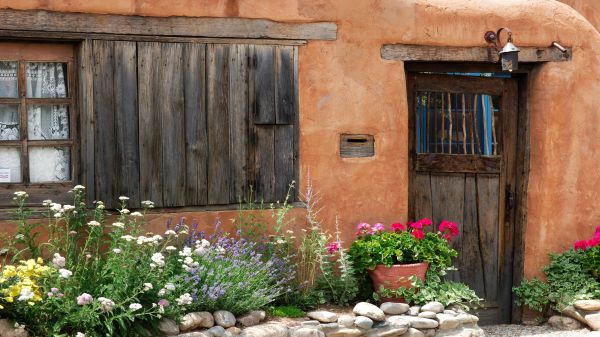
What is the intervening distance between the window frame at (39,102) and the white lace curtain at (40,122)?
34mm

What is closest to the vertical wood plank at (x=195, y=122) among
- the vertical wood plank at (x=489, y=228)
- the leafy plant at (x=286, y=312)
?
the leafy plant at (x=286, y=312)

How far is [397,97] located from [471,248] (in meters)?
1.77

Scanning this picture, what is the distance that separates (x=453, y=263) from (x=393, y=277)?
4.91ft

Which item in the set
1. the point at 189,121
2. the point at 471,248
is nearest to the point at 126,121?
the point at 189,121

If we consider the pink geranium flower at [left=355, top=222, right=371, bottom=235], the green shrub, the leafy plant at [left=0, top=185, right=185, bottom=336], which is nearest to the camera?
the leafy plant at [left=0, top=185, right=185, bottom=336]

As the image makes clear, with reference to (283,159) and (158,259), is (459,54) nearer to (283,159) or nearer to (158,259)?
(283,159)

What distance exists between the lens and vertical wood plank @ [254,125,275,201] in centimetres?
729

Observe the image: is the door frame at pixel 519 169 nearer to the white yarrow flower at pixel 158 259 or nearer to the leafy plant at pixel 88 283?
the leafy plant at pixel 88 283

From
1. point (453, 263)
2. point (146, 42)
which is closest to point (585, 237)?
point (453, 263)

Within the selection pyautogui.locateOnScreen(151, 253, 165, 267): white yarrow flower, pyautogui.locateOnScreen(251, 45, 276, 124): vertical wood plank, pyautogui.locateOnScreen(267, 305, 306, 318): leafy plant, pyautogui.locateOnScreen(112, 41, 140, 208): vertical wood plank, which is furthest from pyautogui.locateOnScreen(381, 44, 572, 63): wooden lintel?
pyautogui.locateOnScreen(151, 253, 165, 267): white yarrow flower

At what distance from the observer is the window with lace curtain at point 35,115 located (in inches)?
264

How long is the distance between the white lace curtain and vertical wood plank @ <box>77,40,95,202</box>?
18cm

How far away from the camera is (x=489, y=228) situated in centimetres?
851

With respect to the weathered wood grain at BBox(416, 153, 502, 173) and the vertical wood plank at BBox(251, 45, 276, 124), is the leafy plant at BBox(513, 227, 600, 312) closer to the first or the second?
the weathered wood grain at BBox(416, 153, 502, 173)
